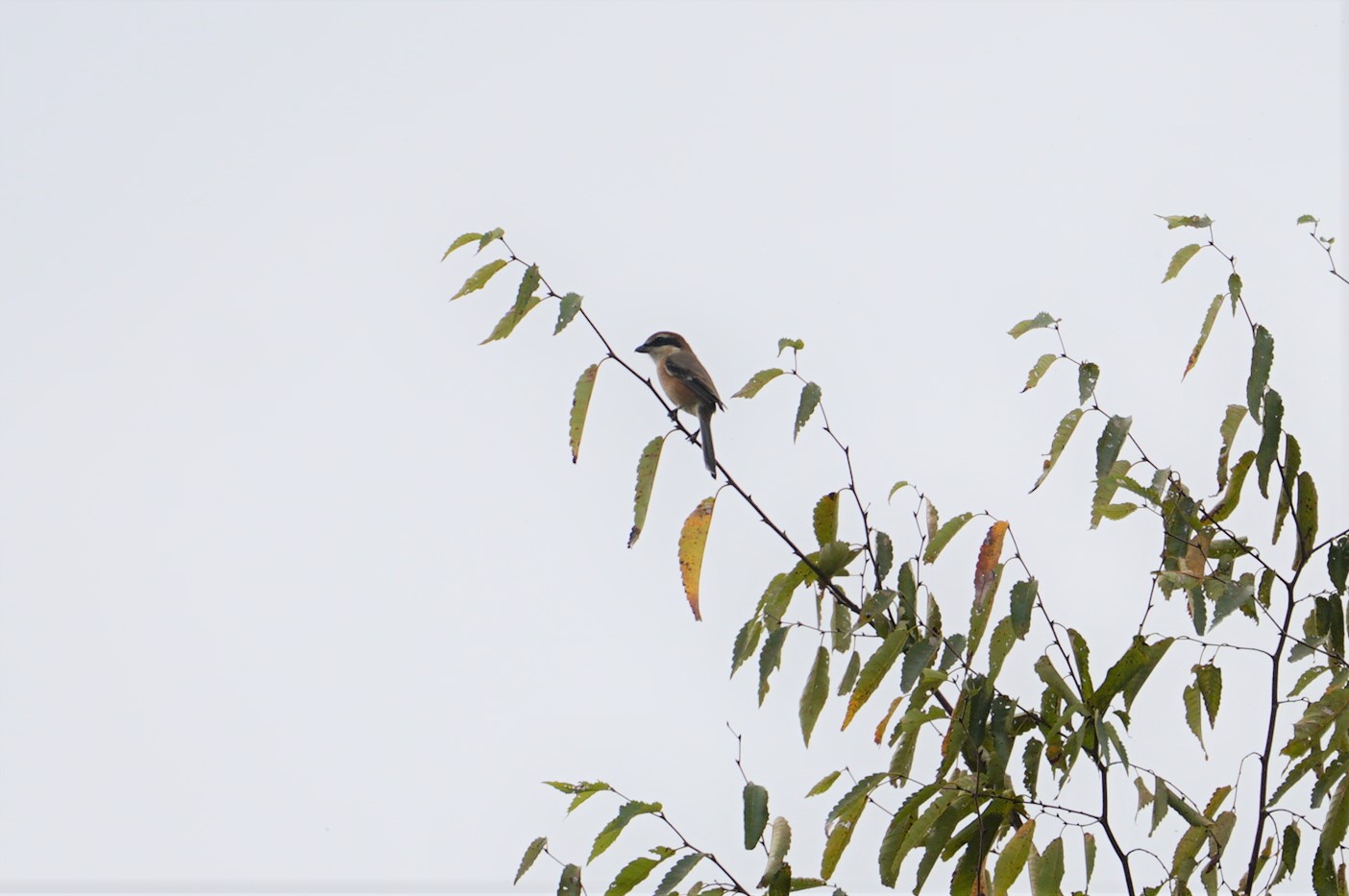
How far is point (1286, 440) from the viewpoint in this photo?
3.46 meters

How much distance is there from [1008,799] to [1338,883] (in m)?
0.93

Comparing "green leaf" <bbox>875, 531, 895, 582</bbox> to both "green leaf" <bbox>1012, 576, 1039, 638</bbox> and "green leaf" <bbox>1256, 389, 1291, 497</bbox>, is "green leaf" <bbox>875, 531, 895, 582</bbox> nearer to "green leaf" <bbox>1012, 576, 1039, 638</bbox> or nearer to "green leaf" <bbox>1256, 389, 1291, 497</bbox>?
"green leaf" <bbox>1012, 576, 1039, 638</bbox>

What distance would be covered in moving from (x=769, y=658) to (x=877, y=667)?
268 mm

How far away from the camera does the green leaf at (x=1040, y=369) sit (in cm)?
364

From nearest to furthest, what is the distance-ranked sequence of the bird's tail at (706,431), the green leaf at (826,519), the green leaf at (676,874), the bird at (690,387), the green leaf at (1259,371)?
the green leaf at (676,874) < the green leaf at (1259,371) < the green leaf at (826,519) < the bird's tail at (706,431) < the bird at (690,387)

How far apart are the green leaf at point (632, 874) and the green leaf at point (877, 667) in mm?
642

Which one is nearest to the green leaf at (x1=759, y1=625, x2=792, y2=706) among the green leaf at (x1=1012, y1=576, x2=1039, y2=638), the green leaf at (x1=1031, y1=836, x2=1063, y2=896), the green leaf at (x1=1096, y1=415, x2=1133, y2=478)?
the green leaf at (x1=1012, y1=576, x2=1039, y2=638)

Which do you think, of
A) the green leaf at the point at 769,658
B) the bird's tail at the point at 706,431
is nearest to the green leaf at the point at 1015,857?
the green leaf at the point at 769,658

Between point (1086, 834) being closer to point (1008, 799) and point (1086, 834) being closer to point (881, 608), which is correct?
point (1008, 799)

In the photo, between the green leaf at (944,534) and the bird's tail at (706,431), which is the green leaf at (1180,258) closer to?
the green leaf at (944,534)

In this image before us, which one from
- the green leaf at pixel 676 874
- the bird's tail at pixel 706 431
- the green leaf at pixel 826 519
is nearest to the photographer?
the green leaf at pixel 676 874

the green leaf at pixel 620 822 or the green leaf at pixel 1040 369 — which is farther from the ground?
the green leaf at pixel 1040 369

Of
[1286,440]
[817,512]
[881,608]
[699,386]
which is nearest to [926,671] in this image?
[881,608]

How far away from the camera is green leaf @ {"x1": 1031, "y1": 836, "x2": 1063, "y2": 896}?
3.05m
